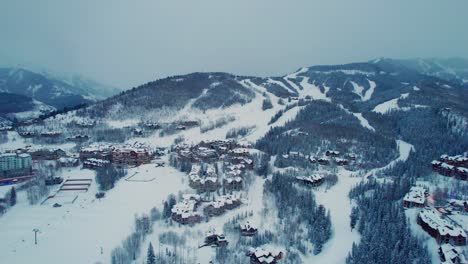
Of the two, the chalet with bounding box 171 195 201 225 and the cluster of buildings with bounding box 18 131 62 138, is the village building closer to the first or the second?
the chalet with bounding box 171 195 201 225

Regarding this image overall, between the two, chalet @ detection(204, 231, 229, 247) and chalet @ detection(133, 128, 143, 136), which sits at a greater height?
chalet @ detection(133, 128, 143, 136)

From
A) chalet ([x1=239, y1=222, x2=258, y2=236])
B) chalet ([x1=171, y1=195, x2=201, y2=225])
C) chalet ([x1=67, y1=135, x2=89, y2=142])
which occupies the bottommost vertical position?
chalet ([x1=239, y1=222, x2=258, y2=236])

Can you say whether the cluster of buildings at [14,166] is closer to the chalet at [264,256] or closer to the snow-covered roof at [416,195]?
the chalet at [264,256]

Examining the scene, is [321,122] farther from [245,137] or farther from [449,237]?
[449,237]

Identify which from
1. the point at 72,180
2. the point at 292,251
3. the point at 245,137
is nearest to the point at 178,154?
the point at 72,180

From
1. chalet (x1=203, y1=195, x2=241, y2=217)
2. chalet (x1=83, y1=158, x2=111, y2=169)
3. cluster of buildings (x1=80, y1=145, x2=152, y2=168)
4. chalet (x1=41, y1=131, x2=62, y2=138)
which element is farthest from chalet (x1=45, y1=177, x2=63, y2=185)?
chalet (x1=41, y1=131, x2=62, y2=138)
